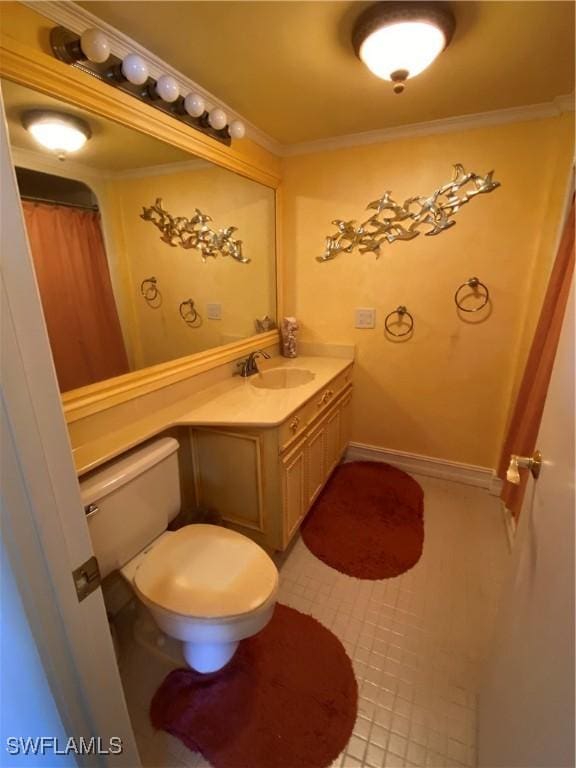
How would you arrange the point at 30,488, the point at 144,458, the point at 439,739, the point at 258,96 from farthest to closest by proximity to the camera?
the point at 258,96, the point at 144,458, the point at 439,739, the point at 30,488

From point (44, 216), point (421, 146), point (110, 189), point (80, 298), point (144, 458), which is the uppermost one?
point (421, 146)

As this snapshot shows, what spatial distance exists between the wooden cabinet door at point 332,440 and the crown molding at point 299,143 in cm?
168

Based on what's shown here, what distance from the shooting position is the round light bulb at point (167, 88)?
1.30m

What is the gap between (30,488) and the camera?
0.52m

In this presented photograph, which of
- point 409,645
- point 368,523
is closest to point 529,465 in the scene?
point 409,645

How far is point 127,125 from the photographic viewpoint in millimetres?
1321

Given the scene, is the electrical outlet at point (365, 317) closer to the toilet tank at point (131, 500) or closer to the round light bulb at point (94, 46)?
the toilet tank at point (131, 500)

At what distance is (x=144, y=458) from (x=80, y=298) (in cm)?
67

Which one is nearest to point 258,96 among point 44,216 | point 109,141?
point 109,141

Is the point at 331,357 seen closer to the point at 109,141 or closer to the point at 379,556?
the point at 379,556

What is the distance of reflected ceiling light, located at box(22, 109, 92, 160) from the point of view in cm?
109

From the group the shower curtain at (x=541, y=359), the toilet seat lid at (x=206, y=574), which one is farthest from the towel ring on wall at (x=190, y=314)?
the shower curtain at (x=541, y=359)

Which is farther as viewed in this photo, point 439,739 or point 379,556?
point 379,556

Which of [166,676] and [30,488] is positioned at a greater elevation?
[30,488]
